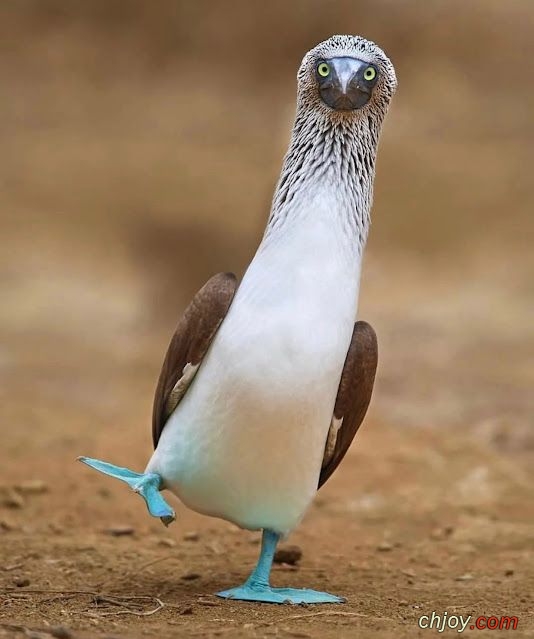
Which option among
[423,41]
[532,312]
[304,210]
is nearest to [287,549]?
[304,210]

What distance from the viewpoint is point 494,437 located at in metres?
9.16

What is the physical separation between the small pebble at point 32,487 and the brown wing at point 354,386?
3.00 meters

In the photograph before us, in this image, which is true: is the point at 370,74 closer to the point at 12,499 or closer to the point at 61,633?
the point at 61,633

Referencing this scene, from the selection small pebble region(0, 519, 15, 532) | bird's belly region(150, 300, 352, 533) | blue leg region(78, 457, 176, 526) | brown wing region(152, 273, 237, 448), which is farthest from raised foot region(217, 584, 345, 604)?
small pebble region(0, 519, 15, 532)

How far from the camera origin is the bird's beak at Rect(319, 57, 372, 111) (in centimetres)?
439

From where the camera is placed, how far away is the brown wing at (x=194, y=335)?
14.7 ft

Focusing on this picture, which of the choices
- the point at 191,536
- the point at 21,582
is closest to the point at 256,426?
the point at 21,582

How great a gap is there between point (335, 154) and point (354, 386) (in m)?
0.98

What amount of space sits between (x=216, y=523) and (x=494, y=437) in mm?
3295

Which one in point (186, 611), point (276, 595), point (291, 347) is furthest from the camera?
point (276, 595)

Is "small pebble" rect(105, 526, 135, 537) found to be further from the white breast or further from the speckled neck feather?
the speckled neck feather
